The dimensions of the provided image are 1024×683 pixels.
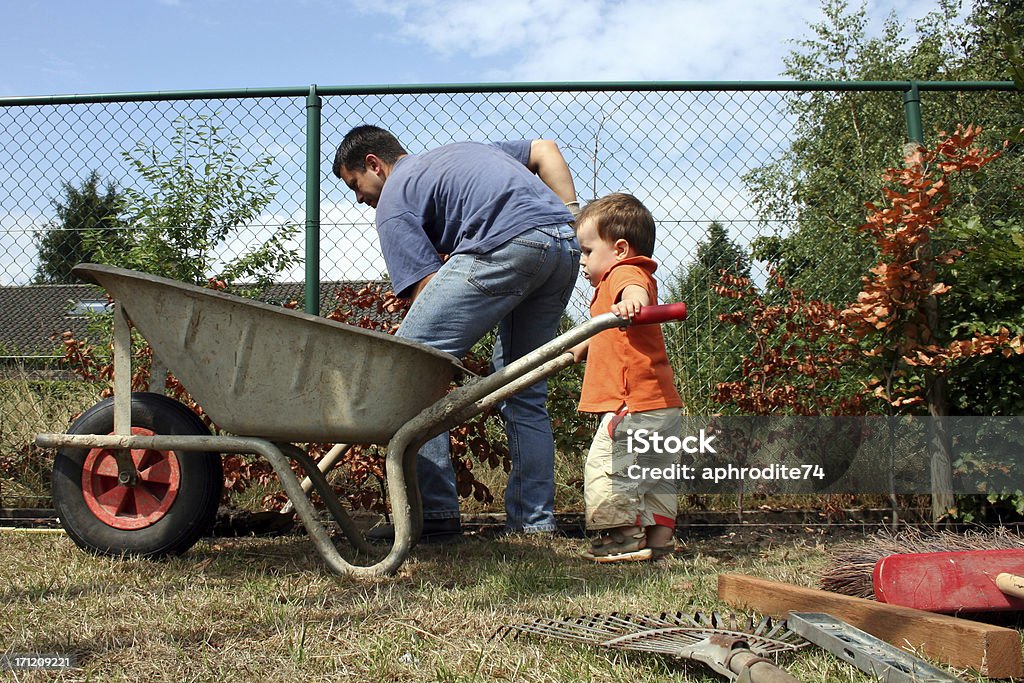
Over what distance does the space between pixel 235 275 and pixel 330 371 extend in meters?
1.68

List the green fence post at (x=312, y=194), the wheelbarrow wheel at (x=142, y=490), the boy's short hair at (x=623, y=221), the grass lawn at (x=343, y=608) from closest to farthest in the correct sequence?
the grass lawn at (x=343, y=608)
the wheelbarrow wheel at (x=142, y=490)
the boy's short hair at (x=623, y=221)
the green fence post at (x=312, y=194)

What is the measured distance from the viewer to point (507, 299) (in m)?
2.72

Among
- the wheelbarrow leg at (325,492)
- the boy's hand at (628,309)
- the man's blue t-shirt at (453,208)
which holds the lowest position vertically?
the wheelbarrow leg at (325,492)

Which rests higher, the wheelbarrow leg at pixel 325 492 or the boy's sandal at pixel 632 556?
the wheelbarrow leg at pixel 325 492

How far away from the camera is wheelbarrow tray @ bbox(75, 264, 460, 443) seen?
227 cm

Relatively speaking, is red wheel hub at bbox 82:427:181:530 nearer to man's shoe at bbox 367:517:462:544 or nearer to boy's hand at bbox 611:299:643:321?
man's shoe at bbox 367:517:462:544

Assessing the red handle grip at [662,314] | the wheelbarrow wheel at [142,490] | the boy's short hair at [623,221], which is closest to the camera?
the red handle grip at [662,314]

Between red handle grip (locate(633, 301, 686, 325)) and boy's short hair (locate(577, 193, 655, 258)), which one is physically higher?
boy's short hair (locate(577, 193, 655, 258))

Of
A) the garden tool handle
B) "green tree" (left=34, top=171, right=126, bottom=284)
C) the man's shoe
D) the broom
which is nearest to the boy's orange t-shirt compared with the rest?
the man's shoe

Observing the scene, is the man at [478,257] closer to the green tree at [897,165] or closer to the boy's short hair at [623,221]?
the boy's short hair at [623,221]

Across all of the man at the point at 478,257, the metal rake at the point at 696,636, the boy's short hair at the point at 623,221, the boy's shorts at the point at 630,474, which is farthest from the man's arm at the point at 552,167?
the metal rake at the point at 696,636

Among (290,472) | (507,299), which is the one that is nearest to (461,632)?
(290,472)

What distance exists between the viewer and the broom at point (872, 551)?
2.05 metres

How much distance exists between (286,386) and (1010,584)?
176 centimetres
